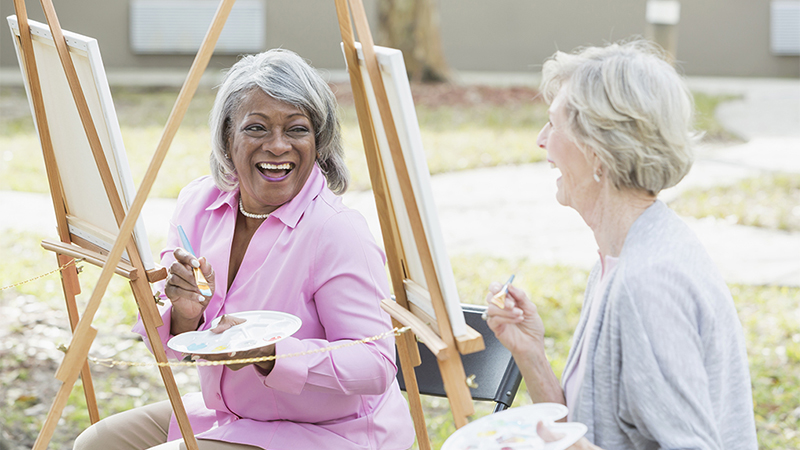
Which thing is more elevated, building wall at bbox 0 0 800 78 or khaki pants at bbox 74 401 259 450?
building wall at bbox 0 0 800 78

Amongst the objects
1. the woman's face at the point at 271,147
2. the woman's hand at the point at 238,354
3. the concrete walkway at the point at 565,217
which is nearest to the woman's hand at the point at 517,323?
the woman's hand at the point at 238,354

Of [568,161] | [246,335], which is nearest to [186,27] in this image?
[246,335]

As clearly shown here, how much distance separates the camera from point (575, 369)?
6.08ft

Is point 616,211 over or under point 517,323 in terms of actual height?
over

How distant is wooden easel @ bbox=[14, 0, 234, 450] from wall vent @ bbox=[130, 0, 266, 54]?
10.9m

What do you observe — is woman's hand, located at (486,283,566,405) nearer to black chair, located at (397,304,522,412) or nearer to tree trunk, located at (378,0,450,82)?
black chair, located at (397,304,522,412)

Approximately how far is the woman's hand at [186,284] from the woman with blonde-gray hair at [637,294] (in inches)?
29.0

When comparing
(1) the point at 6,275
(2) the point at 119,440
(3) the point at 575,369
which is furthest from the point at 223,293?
(1) the point at 6,275

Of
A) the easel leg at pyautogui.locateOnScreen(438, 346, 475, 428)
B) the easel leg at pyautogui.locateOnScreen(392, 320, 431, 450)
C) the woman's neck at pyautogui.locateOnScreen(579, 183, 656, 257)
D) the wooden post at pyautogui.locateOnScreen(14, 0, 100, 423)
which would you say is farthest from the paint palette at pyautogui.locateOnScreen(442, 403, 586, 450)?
the wooden post at pyautogui.locateOnScreen(14, 0, 100, 423)

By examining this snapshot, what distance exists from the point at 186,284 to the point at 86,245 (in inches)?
17.4

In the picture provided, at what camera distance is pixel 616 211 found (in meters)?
1.76

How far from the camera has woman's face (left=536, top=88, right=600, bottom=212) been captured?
5.76ft

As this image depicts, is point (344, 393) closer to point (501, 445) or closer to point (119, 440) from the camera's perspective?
point (501, 445)

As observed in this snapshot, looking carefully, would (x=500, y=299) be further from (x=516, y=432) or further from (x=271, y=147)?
(x=271, y=147)
